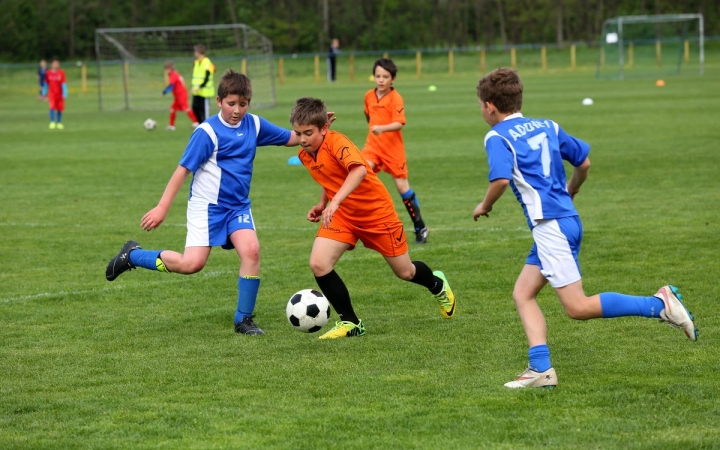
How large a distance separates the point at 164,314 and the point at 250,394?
2.21 meters

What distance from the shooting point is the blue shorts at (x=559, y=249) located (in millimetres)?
4977

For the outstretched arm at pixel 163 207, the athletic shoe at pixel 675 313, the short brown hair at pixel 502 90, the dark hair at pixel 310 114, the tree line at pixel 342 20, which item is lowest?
the athletic shoe at pixel 675 313

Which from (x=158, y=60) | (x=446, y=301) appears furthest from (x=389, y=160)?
(x=158, y=60)

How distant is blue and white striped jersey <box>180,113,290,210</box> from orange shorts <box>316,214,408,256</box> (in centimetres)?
67

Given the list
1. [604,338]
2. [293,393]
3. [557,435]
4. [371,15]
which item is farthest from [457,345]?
[371,15]

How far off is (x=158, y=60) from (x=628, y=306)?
31730 millimetres

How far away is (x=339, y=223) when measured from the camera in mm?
6379

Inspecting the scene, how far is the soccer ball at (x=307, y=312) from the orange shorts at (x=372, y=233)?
40cm

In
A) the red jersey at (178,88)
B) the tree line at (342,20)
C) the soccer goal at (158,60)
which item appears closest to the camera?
the red jersey at (178,88)

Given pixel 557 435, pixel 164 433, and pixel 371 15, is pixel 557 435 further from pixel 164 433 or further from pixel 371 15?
pixel 371 15

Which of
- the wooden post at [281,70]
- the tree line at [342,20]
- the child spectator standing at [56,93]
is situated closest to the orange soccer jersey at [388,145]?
the child spectator standing at [56,93]

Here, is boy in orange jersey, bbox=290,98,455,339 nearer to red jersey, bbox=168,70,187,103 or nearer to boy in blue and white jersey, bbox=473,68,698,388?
boy in blue and white jersey, bbox=473,68,698,388

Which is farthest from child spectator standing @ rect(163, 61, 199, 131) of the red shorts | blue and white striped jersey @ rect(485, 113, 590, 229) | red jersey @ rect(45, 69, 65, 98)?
blue and white striped jersey @ rect(485, 113, 590, 229)

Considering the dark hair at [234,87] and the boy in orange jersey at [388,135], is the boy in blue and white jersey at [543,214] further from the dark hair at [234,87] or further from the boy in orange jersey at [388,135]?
the boy in orange jersey at [388,135]
